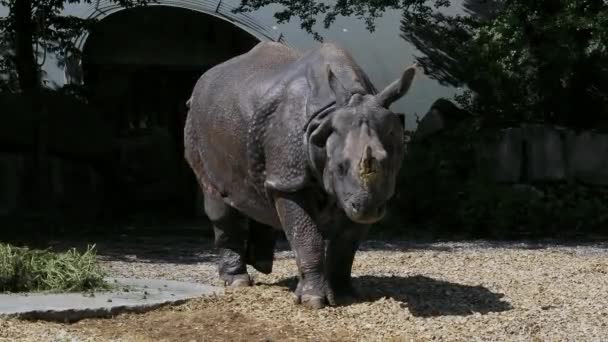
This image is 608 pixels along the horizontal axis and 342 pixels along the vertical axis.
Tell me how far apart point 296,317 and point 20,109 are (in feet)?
30.6

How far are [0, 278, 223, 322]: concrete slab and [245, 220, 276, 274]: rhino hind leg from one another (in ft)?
1.51

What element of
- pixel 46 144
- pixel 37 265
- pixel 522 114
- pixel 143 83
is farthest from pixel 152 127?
pixel 37 265

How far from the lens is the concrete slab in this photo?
686cm

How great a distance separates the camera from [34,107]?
15.5 meters

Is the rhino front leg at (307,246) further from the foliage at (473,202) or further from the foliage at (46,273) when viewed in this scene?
the foliage at (473,202)

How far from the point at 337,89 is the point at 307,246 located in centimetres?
101

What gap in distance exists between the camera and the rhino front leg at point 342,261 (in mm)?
7426

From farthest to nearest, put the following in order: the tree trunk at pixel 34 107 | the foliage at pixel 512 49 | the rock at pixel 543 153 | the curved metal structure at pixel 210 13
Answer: the curved metal structure at pixel 210 13, the tree trunk at pixel 34 107, the rock at pixel 543 153, the foliage at pixel 512 49

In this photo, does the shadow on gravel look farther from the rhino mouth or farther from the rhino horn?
the rhino horn

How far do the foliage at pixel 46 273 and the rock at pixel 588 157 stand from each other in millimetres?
8918

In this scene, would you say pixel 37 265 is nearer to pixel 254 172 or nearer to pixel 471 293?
pixel 254 172

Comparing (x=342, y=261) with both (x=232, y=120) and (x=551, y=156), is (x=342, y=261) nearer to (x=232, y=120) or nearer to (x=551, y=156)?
(x=232, y=120)

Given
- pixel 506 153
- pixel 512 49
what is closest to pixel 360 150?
pixel 512 49

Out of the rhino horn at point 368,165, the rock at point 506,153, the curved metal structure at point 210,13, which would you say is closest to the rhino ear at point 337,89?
the rhino horn at point 368,165
